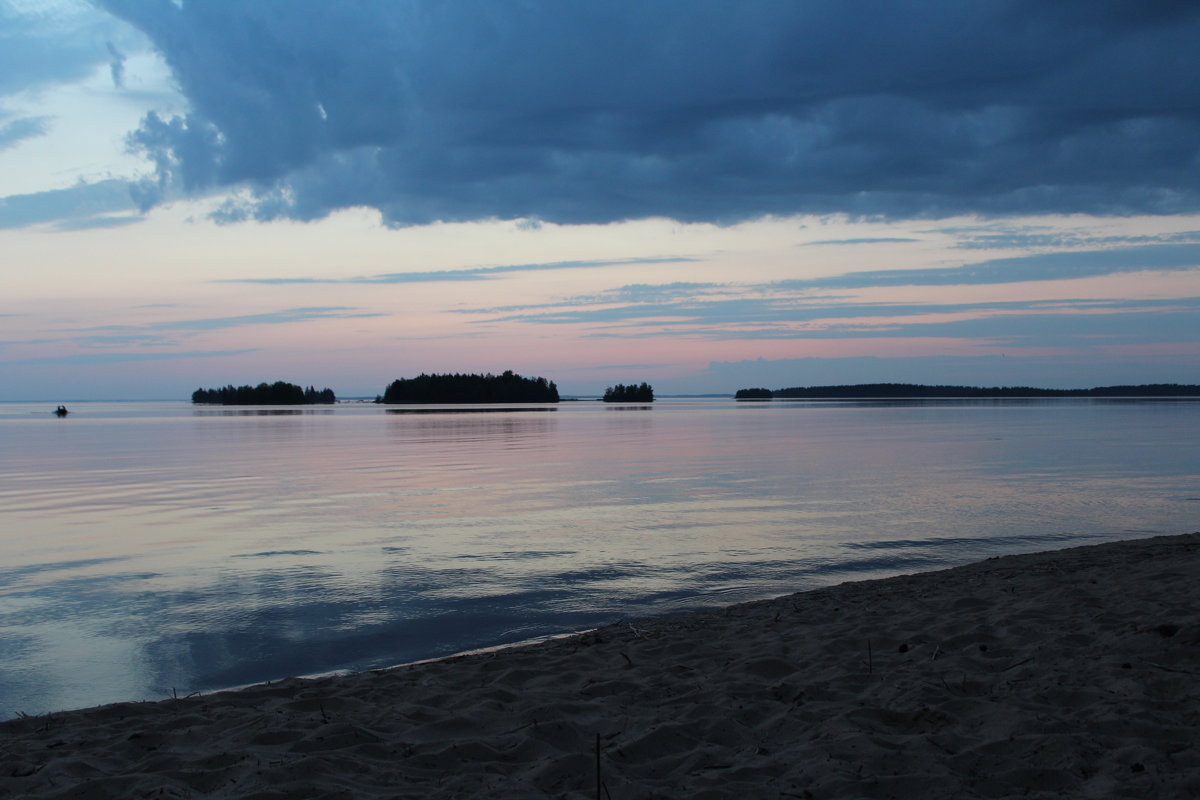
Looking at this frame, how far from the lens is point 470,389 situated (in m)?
187

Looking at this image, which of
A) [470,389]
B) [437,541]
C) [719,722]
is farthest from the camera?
[470,389]

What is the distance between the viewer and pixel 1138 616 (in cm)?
790

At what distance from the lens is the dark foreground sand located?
488 cm

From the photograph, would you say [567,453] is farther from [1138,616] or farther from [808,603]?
[1138,616]

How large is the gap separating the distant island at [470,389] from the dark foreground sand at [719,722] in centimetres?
17996

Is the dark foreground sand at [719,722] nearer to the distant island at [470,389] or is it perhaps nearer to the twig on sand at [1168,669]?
the twig on sand at [1168,669]

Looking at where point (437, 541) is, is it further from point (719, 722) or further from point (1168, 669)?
point (1168, 669)

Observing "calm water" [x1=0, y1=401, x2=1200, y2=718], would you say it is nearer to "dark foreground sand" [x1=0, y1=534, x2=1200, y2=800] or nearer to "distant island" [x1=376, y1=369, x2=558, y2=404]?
"dark foreground sand" [x1=0, y1=534, x2=1200, y2=800]

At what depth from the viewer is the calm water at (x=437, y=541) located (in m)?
8.98

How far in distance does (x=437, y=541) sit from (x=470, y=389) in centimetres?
17459

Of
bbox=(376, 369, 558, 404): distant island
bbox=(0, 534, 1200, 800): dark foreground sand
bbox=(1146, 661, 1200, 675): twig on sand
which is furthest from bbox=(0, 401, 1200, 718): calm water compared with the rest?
bbox=(376, 369, 558, 404): distant island

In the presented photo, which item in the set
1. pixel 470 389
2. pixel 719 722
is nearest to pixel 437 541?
pixel 719 722

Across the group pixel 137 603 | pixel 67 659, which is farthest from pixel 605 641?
pixel 137 603

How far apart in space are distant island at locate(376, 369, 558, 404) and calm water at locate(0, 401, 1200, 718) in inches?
6100
